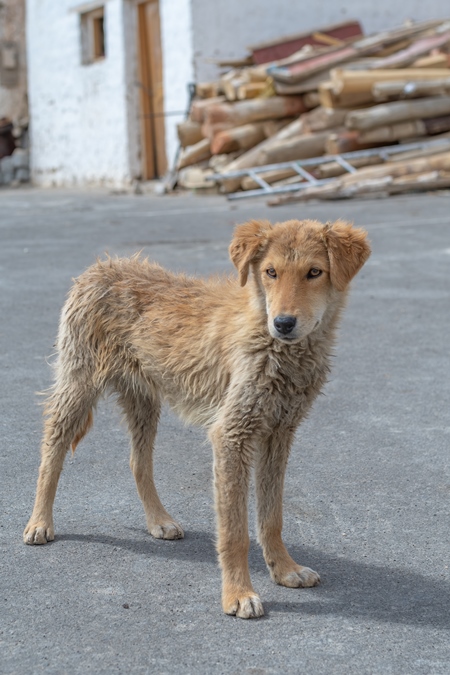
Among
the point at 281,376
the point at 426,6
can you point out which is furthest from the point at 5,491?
the point at 426,6

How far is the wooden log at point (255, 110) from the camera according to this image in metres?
17.4

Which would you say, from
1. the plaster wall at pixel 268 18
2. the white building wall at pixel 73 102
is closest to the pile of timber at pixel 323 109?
the plaster wall at pixel 268 18

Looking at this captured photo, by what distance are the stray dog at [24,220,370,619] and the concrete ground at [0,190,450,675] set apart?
18cm

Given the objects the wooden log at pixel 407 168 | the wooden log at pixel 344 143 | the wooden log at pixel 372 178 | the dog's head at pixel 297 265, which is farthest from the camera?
the wooden log at pixel 344 143

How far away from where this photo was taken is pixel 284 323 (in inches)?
142

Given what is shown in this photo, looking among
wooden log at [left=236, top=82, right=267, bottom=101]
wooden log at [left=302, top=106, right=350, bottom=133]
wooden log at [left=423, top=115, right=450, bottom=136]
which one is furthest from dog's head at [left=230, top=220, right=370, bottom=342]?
wooden log at [left=236, top=82, right=267, bottom=101]

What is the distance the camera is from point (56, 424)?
4.40m

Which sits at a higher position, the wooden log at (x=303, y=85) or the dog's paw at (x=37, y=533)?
the wooden log at (x=303, y=85)

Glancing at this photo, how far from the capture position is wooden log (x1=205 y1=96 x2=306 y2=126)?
17438mm

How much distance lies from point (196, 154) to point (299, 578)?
15.2 m

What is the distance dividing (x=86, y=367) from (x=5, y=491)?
86 centimetres

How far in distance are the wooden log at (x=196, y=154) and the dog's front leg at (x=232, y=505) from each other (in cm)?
1505

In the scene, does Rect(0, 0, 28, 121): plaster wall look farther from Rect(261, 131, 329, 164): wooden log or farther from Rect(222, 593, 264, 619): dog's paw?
Rect(222, 593, 264, 619): dog's paw

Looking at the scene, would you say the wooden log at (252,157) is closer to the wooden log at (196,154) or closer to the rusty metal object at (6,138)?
the wooden log at (196,154)
